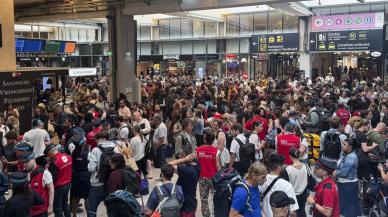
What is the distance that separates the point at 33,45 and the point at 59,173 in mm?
17504

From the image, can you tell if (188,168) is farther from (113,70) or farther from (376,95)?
(113,70)

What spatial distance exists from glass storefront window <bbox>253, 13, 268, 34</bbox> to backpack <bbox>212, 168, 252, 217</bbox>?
28.5 metres

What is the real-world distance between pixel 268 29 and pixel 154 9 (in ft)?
51.5

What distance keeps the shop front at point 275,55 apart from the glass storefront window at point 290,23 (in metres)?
1.66

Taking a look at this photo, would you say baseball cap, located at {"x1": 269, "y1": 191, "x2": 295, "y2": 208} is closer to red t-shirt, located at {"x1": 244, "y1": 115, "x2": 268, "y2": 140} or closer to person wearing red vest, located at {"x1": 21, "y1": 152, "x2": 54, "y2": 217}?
person wearing red vest, located at {"x1": 21, "y1": 152, "x2": 54, "y2": 217}

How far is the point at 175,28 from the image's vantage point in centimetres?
3716

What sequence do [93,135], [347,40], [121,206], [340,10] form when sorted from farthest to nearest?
[340,10] → [347,40] → [93,135] → [121,206]

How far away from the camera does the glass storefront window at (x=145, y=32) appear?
126 ft

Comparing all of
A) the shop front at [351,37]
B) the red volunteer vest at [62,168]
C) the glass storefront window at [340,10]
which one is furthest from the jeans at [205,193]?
the glass storefront window at [340,10]

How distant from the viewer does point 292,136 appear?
8.11 metres

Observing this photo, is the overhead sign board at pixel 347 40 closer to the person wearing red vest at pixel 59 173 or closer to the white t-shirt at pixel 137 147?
the white t-shirt at pixel 137 147

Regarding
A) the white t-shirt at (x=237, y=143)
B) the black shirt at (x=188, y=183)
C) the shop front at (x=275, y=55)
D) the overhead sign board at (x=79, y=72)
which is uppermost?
the shop front at (x=275, y=55)

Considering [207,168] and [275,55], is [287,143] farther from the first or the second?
[275,55]

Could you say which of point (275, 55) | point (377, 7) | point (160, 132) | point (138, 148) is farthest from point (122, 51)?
point (377, 7)
